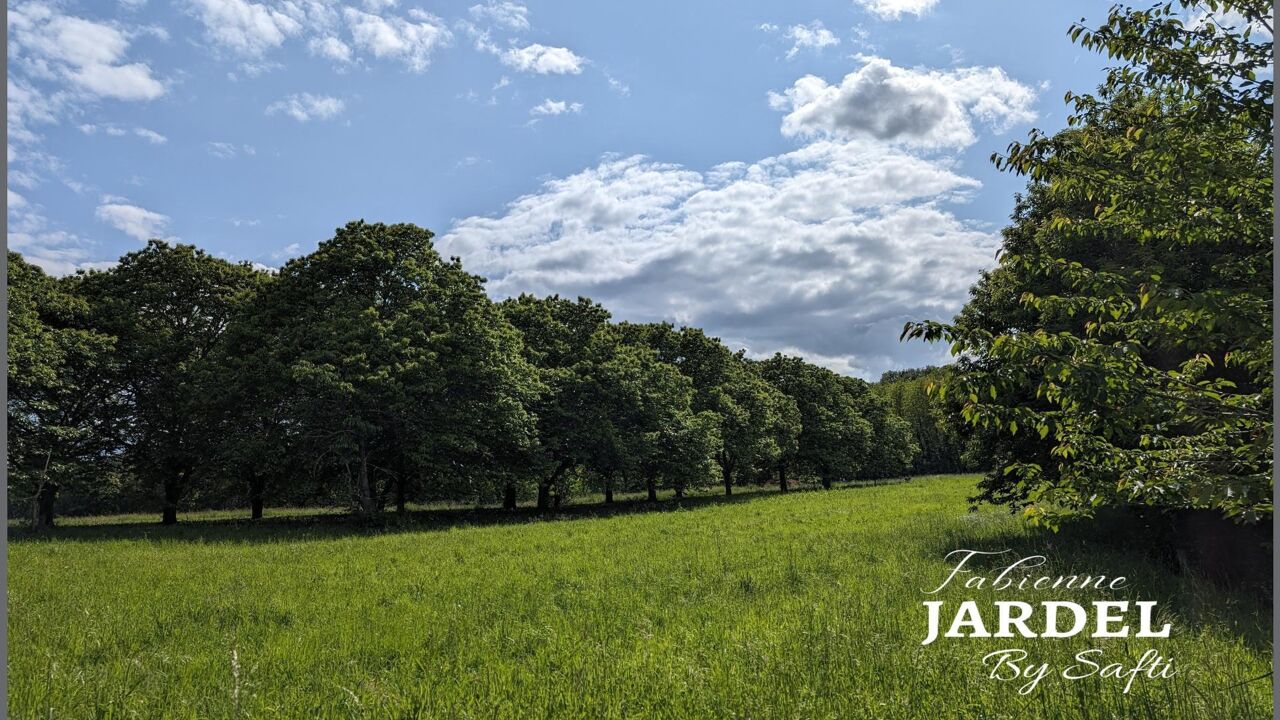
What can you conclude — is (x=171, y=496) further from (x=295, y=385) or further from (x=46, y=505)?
(x=295, y=385)

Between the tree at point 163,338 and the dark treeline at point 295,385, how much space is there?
83 mm

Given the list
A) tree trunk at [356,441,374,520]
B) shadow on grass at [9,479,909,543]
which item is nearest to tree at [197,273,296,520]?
tree trunk at [356,441,374,520]

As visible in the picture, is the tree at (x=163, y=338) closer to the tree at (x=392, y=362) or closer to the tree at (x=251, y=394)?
the tree at (x=251, y=394)

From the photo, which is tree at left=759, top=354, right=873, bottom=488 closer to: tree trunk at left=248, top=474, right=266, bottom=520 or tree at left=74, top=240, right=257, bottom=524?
tree trunk at left=248, top=474, right=266, bottom=520

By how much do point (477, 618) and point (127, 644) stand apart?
185 inches

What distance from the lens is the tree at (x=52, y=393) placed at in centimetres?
2547

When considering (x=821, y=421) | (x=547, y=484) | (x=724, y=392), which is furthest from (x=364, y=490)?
(x=821, y=421)

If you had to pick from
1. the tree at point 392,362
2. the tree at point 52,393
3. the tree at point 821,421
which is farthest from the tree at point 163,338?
the tree at point 821,421

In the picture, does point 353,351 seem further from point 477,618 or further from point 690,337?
point 690,337

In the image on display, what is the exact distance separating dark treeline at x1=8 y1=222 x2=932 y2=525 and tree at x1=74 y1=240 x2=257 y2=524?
8 centimetres

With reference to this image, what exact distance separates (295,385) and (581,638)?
75.1 feet

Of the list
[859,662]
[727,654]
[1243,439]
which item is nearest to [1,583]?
[727,654]

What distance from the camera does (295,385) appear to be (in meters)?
26.8

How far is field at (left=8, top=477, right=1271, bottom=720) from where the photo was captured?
6344 mm
